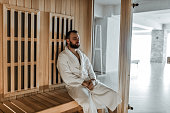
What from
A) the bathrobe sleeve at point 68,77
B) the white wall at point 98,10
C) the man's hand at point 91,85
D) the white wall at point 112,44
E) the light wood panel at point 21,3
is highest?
the white wall at point 98,10

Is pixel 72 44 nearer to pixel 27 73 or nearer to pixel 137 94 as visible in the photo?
pixel 27 73

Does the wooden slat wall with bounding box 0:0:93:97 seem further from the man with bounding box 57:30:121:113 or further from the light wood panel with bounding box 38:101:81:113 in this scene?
the light wood panel with bounding box 38:101:81:113

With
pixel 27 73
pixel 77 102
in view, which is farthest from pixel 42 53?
pixel 77 102

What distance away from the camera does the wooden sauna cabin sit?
1778 millimetres

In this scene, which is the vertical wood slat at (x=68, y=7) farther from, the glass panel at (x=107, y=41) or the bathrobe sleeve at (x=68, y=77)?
the bathrobe sleeve at (x=68, y=77)

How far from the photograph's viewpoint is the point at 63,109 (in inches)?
68.5

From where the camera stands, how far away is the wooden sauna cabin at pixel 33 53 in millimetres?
1778

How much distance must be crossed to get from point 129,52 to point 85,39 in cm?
84

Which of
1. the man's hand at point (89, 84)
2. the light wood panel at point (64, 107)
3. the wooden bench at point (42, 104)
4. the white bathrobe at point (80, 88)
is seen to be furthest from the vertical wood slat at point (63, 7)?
the light wood panel at point (64, 107)

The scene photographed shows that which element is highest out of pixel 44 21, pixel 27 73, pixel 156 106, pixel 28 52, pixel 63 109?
pixel 44 21

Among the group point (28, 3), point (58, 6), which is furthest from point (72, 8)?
point (28, 3)

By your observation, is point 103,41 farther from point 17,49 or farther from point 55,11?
point 17,49

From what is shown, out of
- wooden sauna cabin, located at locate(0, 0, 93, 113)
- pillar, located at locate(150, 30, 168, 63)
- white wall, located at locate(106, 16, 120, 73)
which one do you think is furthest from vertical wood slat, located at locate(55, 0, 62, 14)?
pillar, located at locate(150, 30, 168, 63)

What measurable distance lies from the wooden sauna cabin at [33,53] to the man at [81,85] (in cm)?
15
